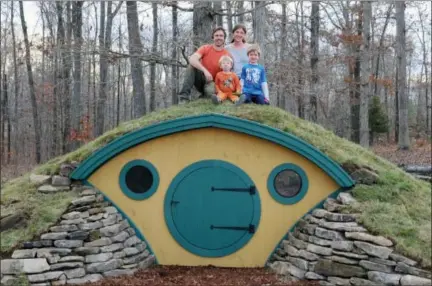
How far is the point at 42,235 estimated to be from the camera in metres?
5.52

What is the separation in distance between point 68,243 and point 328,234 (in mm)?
3111

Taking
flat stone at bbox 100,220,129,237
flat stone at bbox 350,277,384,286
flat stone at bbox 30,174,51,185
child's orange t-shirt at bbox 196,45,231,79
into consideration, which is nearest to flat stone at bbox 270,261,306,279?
flat stone at bbox 350,277,384,286

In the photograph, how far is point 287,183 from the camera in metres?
6.18

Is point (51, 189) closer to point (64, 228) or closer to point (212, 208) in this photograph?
point (64, 228)

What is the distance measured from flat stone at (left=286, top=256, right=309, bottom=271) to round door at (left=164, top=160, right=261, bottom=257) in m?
0.65

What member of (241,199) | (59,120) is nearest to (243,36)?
(241,199)

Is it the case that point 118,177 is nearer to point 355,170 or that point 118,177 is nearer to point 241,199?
point 241,199

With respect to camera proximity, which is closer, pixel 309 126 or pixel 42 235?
pixel 42 235

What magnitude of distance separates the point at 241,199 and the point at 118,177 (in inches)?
67.0

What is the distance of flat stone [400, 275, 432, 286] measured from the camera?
4.75 meters

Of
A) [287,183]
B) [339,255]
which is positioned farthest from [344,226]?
[287,183]

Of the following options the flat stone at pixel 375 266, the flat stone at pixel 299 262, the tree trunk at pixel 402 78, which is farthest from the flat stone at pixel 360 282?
the tree trunk at pixel 402 78

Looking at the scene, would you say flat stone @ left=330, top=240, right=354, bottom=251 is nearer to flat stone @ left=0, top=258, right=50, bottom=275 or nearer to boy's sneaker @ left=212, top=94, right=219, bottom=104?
boy's sneaker @ left=212, top=94, right=219, bottom=104

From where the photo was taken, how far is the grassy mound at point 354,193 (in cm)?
529
